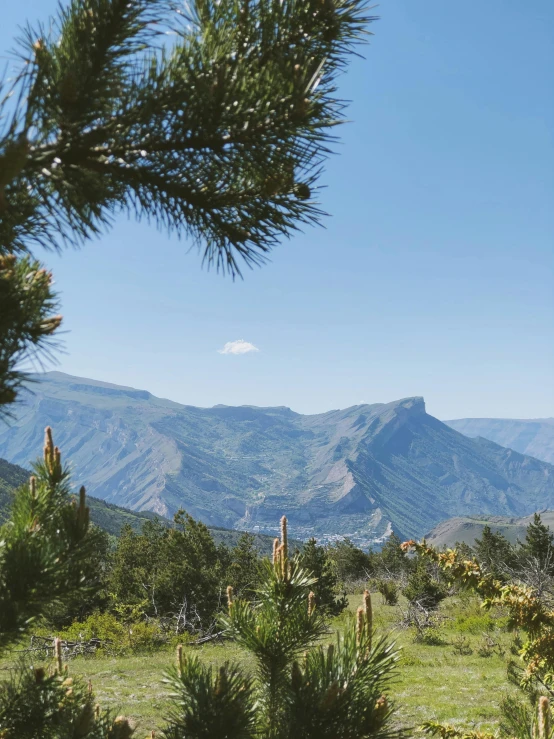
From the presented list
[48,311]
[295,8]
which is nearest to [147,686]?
[48,311]

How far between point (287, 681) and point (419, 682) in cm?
1688

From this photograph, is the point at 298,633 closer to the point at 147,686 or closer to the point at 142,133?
the point at 142,133

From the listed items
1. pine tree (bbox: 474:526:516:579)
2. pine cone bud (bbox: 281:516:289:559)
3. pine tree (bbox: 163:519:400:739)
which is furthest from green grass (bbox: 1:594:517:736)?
pine tree (bbox: 474:526:516:579)

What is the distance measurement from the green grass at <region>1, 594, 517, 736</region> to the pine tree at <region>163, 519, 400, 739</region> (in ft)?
16.8

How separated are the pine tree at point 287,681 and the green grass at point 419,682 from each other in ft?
16.8

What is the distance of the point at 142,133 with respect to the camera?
5.95 ft

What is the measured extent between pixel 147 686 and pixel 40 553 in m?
15.7

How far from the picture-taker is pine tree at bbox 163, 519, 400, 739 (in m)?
2.12

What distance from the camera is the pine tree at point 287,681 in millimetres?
2115

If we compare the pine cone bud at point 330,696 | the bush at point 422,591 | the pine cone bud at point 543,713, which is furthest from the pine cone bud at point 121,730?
the bush at point 422,591

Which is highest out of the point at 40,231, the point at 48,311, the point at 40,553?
the point at 40,231

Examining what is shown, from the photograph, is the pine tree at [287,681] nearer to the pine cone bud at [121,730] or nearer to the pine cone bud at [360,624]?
the pine cone bud at [360,624]

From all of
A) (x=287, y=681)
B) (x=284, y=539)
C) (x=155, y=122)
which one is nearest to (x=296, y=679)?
(x=287, y=681)

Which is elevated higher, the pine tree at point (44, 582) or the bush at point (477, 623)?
the pine tree at point (44, 582)
